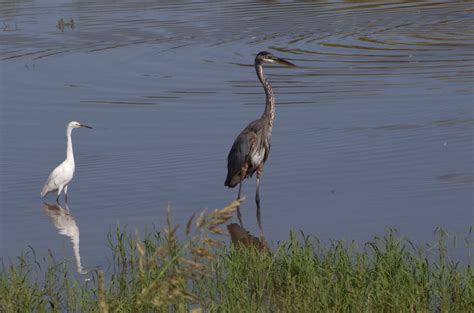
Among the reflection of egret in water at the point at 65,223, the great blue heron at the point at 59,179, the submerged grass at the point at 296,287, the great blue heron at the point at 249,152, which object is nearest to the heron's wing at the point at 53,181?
the great blue heron at the point at 59,179

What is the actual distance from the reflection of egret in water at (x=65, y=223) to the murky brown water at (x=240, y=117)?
Result: 0.25 ft

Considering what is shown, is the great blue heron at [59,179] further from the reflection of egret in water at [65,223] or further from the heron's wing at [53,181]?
the reflection of egret in water at [65,223]

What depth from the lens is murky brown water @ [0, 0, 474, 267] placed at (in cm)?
1149

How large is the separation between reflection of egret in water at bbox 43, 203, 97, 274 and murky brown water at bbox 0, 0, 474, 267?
8 cm

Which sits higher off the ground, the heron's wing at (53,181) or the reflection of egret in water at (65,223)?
the heron's wing at (53,181)

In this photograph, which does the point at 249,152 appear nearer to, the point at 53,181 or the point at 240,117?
the point at 53,181

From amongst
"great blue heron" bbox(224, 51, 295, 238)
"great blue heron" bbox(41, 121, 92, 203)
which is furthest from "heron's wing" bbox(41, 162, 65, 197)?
"great blue heron" bbox(224, 51, 295, 238)

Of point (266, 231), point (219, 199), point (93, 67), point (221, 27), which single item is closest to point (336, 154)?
point (219, 199)

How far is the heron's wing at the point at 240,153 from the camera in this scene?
12.0 metres

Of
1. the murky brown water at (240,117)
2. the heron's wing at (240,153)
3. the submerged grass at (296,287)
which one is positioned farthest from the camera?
the heron's wing at (240,153)

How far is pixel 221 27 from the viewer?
26.1 metres

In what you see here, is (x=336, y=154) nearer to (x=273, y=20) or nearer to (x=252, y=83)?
(x=252, y=83)

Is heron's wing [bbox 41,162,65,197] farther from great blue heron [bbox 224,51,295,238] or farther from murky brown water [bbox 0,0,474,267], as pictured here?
great blue heron [bbox 224,51,295,238]

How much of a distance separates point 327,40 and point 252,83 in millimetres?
4766
